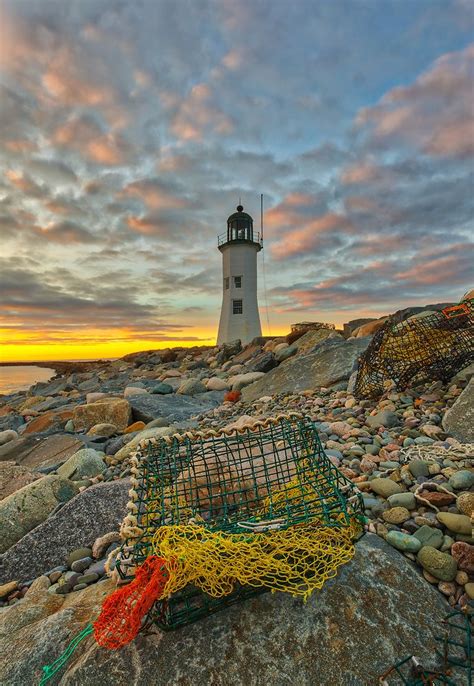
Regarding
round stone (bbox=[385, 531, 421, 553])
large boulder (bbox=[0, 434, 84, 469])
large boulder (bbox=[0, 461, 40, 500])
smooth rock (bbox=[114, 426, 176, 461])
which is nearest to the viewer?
round stone (bbox=[385, 531, 421, 553])

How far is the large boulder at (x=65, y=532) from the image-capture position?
10.5 feet

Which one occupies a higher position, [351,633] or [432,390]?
[432,390]

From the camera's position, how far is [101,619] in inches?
68.0

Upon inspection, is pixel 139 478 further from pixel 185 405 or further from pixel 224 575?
pixel 185 405

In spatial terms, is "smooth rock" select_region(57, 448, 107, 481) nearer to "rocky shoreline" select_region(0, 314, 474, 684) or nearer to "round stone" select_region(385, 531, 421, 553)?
"rocky shoreline" select_region(0, 314, 474, 684)

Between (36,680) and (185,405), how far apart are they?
7.49 m

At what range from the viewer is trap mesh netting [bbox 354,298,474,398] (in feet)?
17.7

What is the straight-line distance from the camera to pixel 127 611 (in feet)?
5.70

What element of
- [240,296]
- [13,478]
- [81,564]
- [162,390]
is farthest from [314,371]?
[240,296]

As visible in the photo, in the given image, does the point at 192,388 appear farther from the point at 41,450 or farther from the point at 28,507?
the point at 28,507

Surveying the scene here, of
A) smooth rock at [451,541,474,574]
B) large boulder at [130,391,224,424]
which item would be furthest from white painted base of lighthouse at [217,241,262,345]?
smooth rock at [451,541,474,574]

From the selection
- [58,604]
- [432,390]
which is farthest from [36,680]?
[432,390]

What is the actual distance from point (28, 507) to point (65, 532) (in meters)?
0.74

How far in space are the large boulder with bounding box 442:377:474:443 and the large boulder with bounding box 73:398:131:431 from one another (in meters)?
6.06
